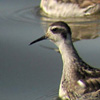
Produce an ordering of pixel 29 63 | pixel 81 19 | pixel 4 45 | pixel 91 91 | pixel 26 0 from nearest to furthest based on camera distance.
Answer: pixel 91 91, pixel 29 63, pixel 4 45, pixel 81 19, pixel 26 0

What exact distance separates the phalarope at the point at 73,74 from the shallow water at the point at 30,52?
12.4 inches

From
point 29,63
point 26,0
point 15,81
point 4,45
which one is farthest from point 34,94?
point 26,0

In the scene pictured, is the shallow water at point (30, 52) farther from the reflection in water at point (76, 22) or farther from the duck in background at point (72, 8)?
the duck in background at point (72, 8)

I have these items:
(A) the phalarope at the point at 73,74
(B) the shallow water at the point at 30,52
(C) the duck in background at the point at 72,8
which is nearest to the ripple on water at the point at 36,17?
(B) the shallow water at the point at 30,52

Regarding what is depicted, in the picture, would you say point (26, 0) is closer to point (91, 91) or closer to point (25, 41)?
point (25, 41)

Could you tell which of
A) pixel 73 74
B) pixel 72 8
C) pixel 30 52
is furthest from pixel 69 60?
pixel 72 8

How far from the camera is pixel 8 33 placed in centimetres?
1253

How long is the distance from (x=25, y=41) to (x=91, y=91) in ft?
9.67

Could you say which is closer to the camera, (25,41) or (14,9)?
(25,41)

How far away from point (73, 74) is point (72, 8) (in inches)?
181

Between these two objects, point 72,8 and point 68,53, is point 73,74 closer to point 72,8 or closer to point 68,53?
point 68,53

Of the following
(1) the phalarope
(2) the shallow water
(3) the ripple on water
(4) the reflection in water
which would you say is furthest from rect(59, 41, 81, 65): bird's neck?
(3) the ripple on water

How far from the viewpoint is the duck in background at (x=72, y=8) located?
555 inches

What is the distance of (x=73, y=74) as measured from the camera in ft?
32.2
